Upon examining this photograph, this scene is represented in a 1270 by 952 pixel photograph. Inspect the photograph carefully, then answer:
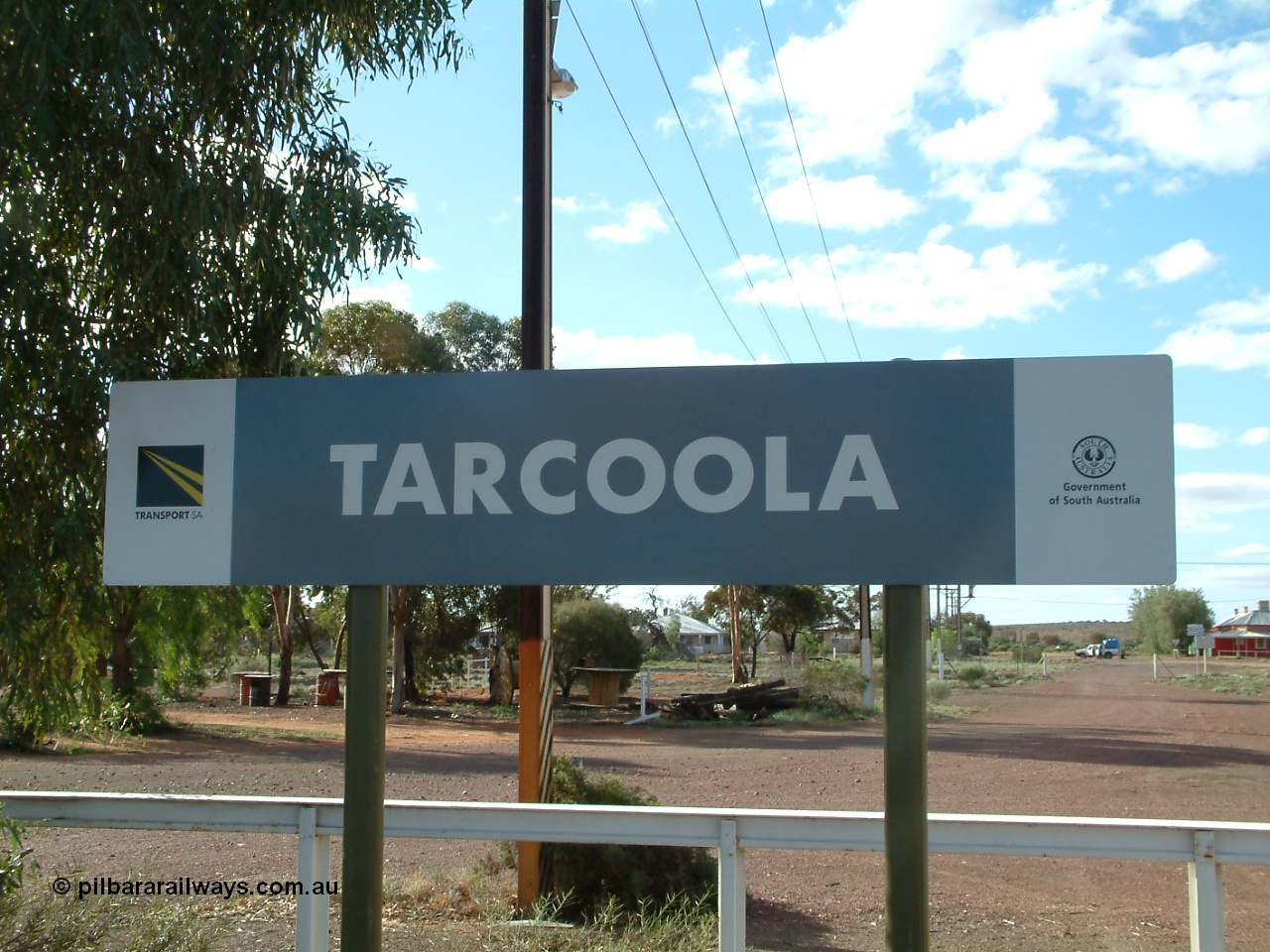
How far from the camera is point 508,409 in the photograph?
11.5ft

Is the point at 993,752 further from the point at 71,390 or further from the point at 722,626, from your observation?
the point at 722,626

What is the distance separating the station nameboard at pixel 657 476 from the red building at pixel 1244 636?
10344 cm

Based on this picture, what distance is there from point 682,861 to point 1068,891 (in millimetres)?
3433

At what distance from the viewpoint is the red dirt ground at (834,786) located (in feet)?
25.2

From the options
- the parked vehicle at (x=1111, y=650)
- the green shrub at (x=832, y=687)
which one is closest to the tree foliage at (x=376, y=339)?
the green shrub at (x=832, y=687)

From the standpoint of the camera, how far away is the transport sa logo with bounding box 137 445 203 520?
3.64 m

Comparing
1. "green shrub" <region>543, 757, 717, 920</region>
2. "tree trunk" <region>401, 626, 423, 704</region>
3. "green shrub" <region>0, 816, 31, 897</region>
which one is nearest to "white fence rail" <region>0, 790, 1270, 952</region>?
"green shrub" <region>0, 816, 31, 897</region>

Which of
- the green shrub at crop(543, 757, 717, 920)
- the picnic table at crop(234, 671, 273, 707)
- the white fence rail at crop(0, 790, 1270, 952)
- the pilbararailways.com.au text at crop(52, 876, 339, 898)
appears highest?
the white fence rail at crop(0, 790, 1270, 952)

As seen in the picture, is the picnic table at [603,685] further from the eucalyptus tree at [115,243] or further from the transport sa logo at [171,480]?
the transport sa logo at [171,480]

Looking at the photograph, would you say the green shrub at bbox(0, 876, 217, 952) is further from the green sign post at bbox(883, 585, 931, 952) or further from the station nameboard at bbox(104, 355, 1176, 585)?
the green sign post at bbox(883, 585, 931, 952)

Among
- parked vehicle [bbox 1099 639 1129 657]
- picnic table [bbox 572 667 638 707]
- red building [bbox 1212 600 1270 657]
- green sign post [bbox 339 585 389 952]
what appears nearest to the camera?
green sign post [bbox 339 585 389 952]

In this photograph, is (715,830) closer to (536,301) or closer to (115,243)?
(115,243)

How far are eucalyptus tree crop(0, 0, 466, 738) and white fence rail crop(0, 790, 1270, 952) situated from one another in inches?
28.2

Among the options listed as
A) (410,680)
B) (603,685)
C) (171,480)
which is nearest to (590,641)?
(603,685)
